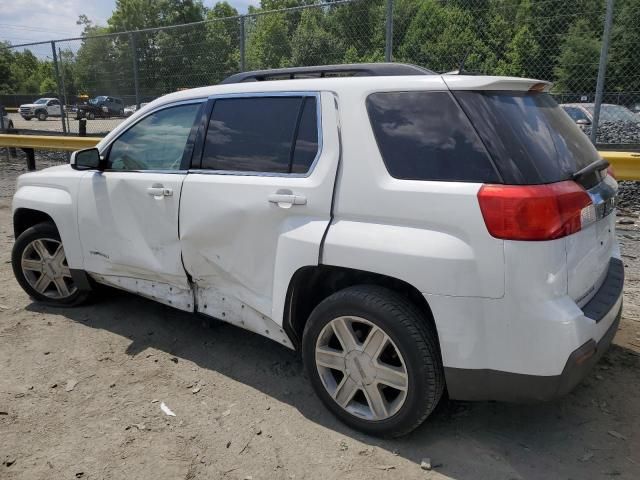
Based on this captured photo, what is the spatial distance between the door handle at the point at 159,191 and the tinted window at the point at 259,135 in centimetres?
30

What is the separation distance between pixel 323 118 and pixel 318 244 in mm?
690

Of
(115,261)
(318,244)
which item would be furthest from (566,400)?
(115,261)

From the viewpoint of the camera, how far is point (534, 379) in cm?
234

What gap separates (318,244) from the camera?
275 centimetres

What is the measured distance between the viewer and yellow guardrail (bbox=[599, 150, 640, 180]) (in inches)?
205

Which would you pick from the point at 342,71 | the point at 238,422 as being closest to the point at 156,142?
the point at 342,71

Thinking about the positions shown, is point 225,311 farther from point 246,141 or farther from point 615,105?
point 615,105

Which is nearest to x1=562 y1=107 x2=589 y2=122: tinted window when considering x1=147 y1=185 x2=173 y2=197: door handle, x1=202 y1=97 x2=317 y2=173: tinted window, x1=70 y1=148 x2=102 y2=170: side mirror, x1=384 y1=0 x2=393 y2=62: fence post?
x1=384 y1=0 x2=393 y2=62: fence post

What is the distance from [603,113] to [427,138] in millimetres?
6510

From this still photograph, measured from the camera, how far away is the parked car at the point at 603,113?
712 cm

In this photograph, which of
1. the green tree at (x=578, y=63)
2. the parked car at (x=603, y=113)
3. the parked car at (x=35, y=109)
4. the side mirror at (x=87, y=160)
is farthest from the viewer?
the parked car at (x=35, y=109)

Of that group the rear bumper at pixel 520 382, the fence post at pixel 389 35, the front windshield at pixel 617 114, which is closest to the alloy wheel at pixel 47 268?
the rear bumper at pixel 520 382

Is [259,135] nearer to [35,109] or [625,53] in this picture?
[625,53]

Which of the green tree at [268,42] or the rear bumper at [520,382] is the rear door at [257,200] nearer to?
the rear bumper at [520,382]
